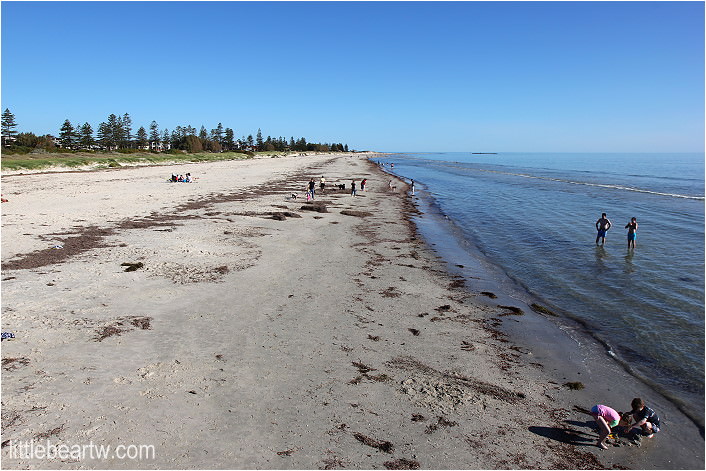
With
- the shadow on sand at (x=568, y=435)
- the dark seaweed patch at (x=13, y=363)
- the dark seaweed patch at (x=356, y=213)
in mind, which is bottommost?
the shadow on sand at (x=568, y=435)

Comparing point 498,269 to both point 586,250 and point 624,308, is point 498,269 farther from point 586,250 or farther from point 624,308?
point 586,250

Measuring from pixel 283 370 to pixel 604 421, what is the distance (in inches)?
219

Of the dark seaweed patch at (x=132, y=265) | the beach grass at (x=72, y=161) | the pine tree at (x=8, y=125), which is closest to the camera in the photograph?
the dark seaweed patch at (x=132, y=265)

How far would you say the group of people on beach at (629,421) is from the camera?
239 inches

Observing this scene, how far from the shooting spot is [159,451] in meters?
5.34

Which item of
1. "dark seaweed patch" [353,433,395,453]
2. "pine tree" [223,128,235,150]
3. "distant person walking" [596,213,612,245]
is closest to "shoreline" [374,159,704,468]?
"dark seaweed patch" [353,433,395,453]

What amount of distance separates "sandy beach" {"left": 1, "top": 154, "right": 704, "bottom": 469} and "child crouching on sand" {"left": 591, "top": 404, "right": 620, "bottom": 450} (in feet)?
0.67

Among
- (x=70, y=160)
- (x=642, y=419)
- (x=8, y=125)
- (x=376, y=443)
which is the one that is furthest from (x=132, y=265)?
(x=8, y=125)

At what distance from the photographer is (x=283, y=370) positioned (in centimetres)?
761

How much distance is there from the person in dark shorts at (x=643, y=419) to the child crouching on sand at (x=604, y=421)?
13.3 inches

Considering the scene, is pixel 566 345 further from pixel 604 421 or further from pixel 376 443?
pixel 376 443

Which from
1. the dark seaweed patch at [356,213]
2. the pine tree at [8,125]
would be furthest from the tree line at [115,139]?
the dark seaweed patch at [356,213]

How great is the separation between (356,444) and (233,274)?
857 centimetres

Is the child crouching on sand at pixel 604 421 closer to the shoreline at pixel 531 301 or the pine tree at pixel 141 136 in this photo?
the shoreline at pixel 531 301
